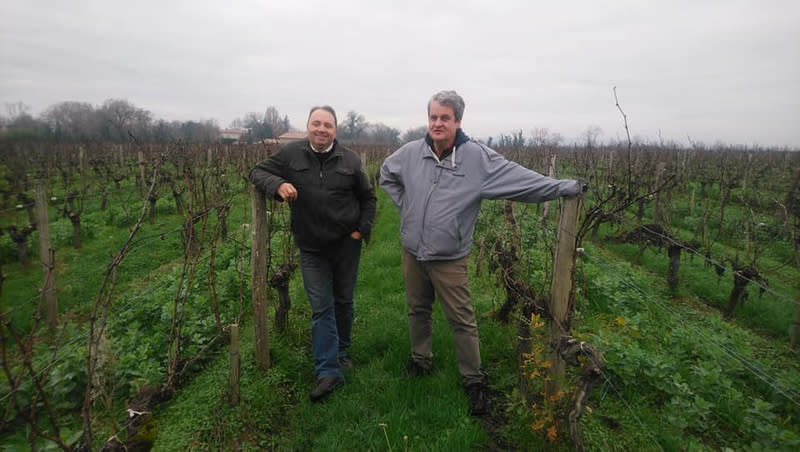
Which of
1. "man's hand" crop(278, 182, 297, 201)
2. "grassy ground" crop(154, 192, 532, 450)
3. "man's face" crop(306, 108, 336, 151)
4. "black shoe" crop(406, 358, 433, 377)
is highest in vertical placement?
"man's face" crop(306, 108, 336, 151)

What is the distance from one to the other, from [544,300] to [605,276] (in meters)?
2.68

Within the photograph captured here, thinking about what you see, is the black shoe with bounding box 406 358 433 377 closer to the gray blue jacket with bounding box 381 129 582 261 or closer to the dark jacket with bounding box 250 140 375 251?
the gray blue jacket with bounding box 381 129 582 261

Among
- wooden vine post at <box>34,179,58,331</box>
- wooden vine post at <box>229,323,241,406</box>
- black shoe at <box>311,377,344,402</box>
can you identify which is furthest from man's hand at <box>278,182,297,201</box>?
wooden vine post at <box>34,179,58,331</box>

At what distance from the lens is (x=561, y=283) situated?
234 cm

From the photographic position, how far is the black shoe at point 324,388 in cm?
277

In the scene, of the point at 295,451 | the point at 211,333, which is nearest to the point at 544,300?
the point at 295,451

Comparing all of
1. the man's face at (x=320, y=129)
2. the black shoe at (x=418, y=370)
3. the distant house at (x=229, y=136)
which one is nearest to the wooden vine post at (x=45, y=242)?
the man's face at (x=320, y=129)

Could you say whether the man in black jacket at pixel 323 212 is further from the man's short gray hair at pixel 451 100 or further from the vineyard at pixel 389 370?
the man's short gray hair at pixel 451 100

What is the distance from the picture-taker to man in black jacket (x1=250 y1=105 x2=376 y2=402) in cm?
276

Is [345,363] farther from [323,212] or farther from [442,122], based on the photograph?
[442,122]

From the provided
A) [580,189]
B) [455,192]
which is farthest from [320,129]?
[580,189]

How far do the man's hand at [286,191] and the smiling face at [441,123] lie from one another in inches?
37.8

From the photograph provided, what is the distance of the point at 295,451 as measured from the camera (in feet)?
7.97

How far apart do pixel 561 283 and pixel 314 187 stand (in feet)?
5.56
